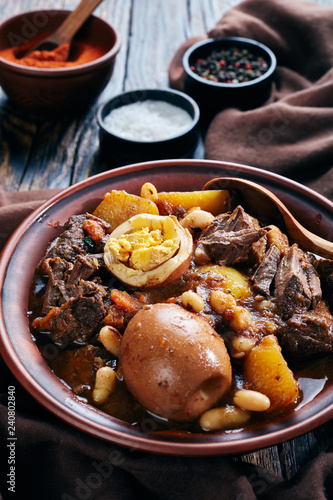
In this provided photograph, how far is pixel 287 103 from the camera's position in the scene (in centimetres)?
460

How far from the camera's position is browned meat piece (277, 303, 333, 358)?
7.93 feet

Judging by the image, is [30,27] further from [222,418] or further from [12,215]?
[222,418]

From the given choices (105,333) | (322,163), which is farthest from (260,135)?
(105,333)

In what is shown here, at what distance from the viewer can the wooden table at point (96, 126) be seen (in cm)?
262

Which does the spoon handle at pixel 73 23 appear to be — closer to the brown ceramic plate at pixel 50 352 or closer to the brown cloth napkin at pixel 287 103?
the brown cloth napkin at pixel 287 103

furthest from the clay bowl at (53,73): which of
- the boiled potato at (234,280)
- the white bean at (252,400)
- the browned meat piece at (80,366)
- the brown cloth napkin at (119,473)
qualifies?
the white bean at (252,400)

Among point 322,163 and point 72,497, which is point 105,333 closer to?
point 72,497

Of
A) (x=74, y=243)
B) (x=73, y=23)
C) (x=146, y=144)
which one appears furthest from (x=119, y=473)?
(x=73, y=23)

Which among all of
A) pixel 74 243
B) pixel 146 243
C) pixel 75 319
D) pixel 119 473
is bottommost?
pixel 119 473

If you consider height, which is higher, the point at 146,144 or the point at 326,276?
the point at 326,276

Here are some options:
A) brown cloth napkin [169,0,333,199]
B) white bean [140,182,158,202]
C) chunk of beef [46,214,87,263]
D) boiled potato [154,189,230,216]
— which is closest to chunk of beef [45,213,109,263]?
chunk of beef [46,214,87,263]

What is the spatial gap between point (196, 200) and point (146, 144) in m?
1.08

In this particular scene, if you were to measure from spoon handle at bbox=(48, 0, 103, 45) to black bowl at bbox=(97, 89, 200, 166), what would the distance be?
85 centimetres

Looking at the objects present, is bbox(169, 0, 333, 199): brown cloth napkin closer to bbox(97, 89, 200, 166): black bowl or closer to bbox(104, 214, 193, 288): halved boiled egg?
bbox(97, 89, 200, 166): black bowl
